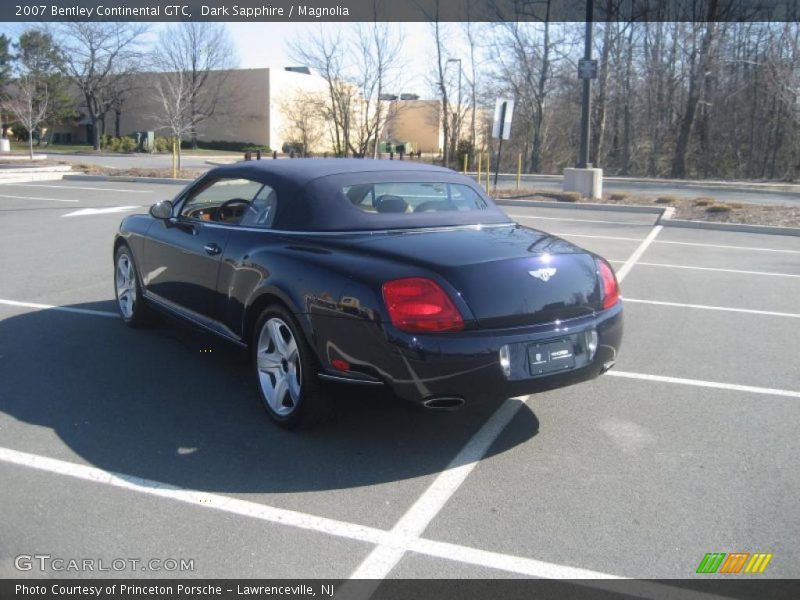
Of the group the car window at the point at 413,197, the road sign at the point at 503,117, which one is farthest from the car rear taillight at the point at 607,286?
the road sign at the point at 503,117

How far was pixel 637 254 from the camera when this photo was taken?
1162 cm

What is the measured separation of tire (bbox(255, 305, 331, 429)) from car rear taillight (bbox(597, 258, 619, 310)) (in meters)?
1.71

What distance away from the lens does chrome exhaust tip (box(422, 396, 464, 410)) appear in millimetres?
3943

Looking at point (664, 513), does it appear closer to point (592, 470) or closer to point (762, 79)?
point (592, 470)

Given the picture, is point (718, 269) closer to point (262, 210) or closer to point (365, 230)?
point (365, 230)

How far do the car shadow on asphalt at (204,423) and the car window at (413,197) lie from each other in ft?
4.22

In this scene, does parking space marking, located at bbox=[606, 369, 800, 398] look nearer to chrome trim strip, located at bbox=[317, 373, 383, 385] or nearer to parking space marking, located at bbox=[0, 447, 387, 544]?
chrome trim strip, located at bbox=[317, 373, 383, 385]

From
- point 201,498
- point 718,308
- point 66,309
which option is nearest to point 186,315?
point 201,498

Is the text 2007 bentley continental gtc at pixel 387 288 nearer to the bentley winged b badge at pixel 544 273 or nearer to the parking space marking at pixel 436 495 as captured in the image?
the bentley winged b badge at pixel 544 273

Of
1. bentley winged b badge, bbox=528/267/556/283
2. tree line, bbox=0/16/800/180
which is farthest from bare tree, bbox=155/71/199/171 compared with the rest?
bentley winged b badge, bbox=528/267/556/283

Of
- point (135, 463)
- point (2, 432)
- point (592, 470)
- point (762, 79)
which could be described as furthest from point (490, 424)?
point (762, 79)

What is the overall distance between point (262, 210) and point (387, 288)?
58.5 inches

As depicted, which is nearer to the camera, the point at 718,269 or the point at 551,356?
the point at 551,356

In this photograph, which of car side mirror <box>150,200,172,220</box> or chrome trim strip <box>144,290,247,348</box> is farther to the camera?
car side mirror <box>150,200,172,220</box>
